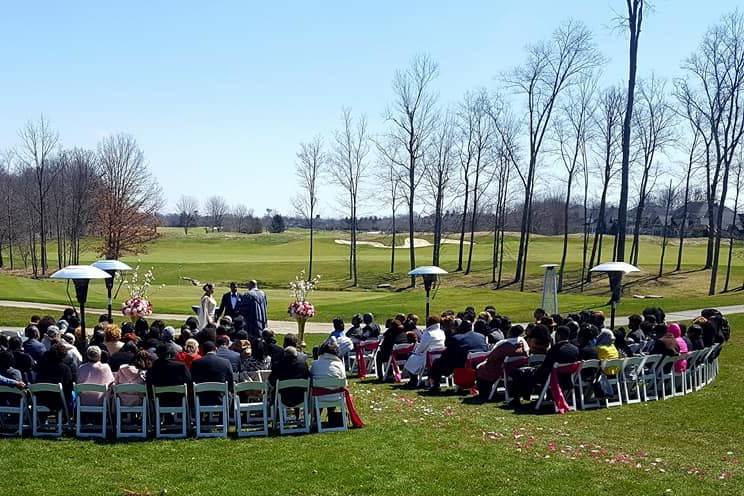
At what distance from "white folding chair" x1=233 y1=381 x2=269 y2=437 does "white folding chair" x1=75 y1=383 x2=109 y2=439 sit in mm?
1675

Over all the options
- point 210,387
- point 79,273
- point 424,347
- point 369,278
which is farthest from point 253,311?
point 369,278

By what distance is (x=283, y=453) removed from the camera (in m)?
8.81

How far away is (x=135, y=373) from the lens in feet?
33.3

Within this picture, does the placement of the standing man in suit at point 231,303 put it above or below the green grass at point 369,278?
above

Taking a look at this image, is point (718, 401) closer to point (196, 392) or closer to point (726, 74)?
point (196, 392)

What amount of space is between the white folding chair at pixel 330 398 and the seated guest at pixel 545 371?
3.17m

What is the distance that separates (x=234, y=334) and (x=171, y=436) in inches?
186

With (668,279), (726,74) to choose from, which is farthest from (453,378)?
(668,279)

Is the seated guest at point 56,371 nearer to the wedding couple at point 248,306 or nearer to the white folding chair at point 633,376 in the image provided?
the wedding couple at point 248,306

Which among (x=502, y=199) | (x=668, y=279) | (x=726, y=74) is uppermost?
(x=726, y=74)

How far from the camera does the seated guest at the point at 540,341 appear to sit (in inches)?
490

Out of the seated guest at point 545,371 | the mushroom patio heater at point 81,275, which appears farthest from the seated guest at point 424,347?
the mushroom patio heater at point 81,275

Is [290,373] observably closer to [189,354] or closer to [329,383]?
[329,383]

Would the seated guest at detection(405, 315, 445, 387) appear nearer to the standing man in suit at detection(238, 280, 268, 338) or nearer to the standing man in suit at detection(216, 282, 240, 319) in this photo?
the standing man in suit at detection(238, 280, 268, 338)
